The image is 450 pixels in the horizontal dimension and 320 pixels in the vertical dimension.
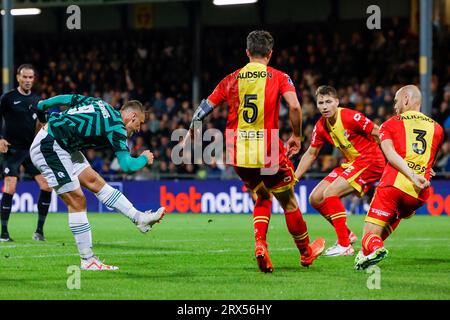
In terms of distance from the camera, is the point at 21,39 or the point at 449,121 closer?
the point at 449,121

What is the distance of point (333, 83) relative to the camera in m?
27.4

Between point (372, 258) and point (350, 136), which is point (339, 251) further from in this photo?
point (372, 258)

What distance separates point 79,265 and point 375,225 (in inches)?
129

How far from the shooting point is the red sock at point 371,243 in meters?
9.02

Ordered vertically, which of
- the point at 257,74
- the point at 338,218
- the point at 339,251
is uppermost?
the point at 257,74

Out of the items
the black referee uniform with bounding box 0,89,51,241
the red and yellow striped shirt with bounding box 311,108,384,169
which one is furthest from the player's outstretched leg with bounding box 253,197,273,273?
the black referee uniform with bounding box 0,89,51,241

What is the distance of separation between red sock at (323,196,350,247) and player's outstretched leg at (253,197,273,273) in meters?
1.93

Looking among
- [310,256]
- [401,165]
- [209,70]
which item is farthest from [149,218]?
[209,70]

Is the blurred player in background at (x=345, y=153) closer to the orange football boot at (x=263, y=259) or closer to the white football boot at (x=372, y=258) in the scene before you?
the orange football boot at (x=263, y=259)

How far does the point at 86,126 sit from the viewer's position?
31.6 ft

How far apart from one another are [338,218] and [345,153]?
3.72ft

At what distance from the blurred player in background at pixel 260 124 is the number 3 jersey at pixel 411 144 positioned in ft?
3.12
